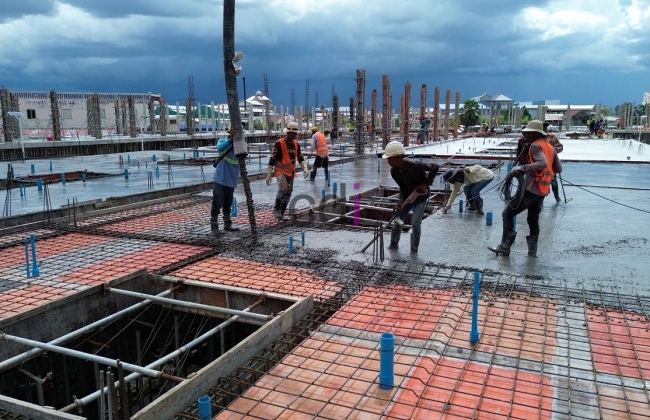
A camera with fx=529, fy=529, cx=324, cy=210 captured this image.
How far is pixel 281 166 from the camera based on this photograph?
25.6 feet

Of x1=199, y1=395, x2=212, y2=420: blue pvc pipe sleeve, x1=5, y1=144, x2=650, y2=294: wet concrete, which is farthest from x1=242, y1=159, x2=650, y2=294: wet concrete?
x1=199, y1=395, x2=212, y2=420: blue pvc pipe sleeve

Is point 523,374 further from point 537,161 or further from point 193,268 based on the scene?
point 193,268

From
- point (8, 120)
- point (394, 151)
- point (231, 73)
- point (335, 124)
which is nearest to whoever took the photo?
point (394, 151)

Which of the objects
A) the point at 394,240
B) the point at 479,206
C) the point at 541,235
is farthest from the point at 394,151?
the point at 479,206

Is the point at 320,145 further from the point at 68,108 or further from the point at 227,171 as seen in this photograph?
the point at 68,108

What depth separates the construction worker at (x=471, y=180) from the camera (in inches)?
309

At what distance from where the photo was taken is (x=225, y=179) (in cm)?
713

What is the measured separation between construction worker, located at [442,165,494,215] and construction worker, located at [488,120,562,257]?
174 centimetres

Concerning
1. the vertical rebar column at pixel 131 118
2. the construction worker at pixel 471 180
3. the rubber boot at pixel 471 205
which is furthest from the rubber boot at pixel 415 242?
the vertical rebar column at pixel 131 118

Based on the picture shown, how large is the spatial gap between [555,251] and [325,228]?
299 centimetres

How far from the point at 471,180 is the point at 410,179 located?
8.31 ft

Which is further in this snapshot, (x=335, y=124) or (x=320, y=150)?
(x=335, y=124)

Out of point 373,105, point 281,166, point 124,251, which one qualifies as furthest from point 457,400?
point 373,105

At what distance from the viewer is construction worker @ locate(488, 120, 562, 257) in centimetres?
559
